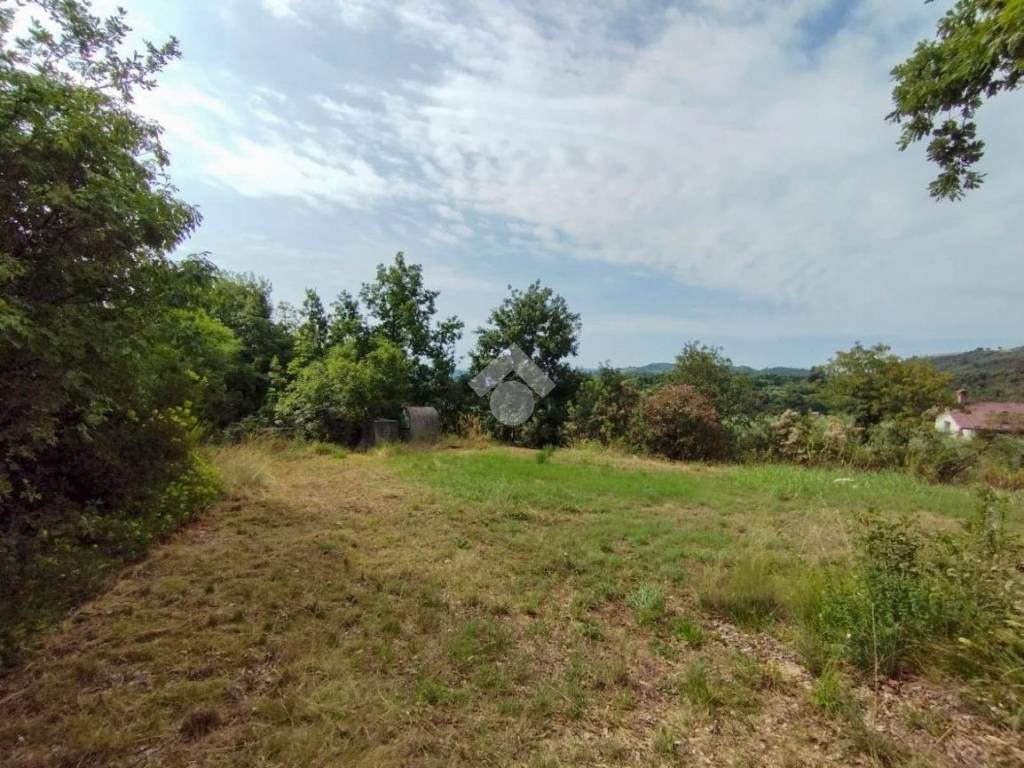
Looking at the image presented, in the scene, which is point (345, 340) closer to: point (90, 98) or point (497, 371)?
point (497, 371)

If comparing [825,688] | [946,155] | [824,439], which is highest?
[946,155]

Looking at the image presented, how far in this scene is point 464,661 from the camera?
247 cm

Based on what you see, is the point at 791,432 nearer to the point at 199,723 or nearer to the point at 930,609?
the point at 930,609

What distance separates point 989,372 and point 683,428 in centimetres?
3868

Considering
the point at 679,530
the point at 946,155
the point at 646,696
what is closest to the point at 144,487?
the point at 646,696

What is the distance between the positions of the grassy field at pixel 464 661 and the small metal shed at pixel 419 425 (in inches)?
285

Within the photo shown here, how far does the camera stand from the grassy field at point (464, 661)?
188 centimetres

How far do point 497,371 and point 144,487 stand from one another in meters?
11.0

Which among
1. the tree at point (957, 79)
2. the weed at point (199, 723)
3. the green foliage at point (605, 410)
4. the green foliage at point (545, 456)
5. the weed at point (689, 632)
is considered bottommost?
the weed at point (199, 723)

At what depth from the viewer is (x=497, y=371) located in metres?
15.0

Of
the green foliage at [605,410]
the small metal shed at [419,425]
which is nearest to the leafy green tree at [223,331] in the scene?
the small metal shed at [419,425]

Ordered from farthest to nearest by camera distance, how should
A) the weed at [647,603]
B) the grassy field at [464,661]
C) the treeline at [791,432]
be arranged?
the treeline at [791,432], the weed at [647,603], the grassy field at [464,661]

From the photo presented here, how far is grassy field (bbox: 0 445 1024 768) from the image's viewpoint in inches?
74.0

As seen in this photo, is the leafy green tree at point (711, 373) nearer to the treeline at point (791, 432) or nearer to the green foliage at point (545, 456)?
the treeline at point (791, 432)
